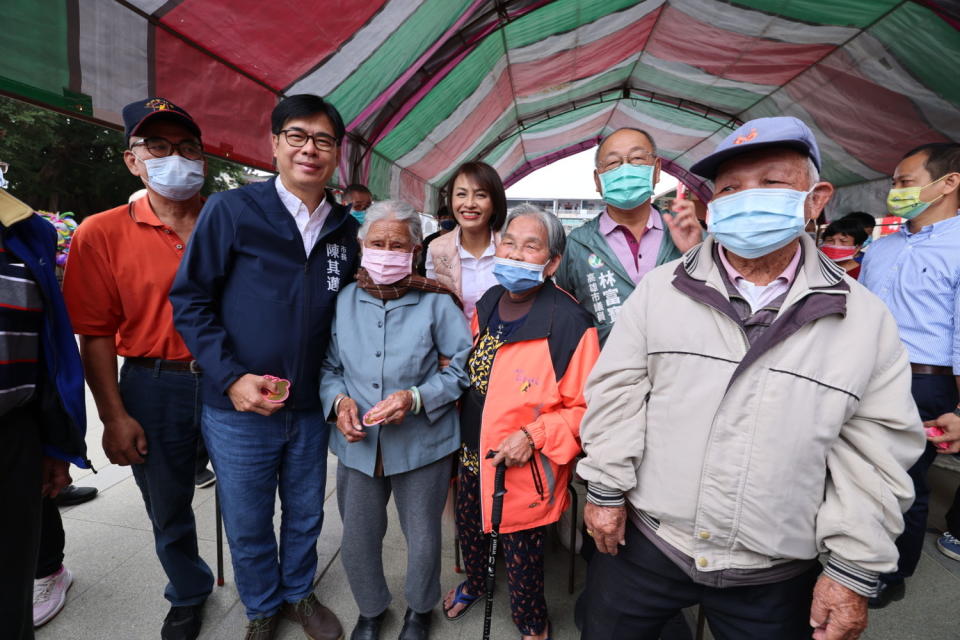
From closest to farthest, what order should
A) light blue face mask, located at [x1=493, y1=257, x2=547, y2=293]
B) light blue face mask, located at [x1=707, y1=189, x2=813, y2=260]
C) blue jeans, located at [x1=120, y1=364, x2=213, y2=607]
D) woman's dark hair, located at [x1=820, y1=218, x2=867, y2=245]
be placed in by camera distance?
light blue face mask, located at [x1=707, y1=189, x2=813, y2=260] → light blue face mask, located at [x1=493, y1=257, x2=547, y2=293] → blue jeans, located at [x1=120, y1=364, x2=213, y2=607] → woman's dark hair, located at [x1=820, y1=218, x2=867, y2=245]

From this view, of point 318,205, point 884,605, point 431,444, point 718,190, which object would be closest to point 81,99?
point 318,205

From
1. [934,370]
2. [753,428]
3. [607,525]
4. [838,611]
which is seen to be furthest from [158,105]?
[934,370]

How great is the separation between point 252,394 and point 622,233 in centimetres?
184

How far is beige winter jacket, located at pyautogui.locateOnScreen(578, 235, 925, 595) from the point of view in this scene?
3.77ft

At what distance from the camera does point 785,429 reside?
3.86 feet

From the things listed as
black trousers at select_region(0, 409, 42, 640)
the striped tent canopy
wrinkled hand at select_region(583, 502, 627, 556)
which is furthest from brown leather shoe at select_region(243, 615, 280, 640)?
the striped tent canopy

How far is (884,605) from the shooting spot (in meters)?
2.48

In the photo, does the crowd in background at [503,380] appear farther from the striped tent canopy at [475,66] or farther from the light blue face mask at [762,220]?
the striped tent canopy at [475,66]

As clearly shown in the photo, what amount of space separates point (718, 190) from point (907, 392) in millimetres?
744

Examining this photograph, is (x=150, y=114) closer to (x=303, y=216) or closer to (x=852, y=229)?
(x=303, y=216)

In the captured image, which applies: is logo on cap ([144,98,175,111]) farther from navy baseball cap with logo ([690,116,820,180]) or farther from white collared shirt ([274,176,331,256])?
navy baseball cap with logo ([690,116,820,180])

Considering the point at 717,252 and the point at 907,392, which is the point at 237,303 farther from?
the point at 907,392

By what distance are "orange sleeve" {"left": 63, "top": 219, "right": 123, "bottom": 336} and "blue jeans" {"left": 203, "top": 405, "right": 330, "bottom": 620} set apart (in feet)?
1.87

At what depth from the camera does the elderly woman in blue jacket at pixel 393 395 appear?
193 centimetres
